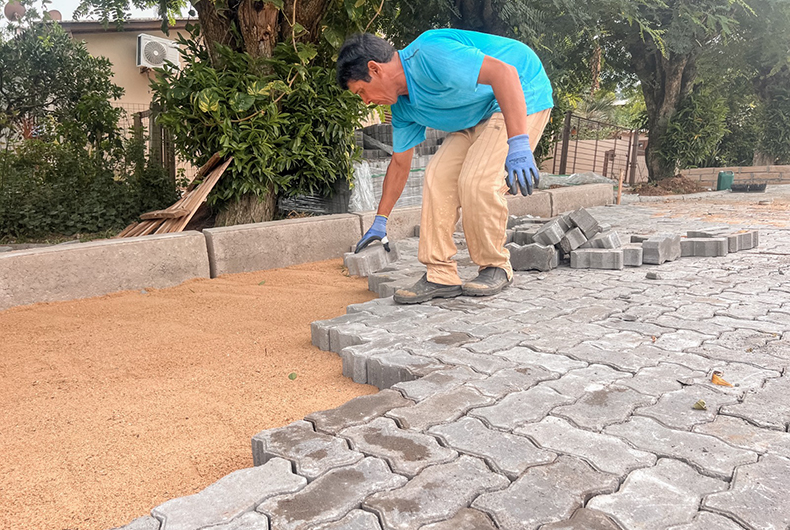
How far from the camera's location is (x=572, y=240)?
14.7 feet

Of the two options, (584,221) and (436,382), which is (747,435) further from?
(584,221)

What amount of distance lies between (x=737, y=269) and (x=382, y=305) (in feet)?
8.84

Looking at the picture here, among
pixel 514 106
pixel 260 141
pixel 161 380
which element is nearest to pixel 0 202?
pixel 260 141

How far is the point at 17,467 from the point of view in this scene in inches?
77.7

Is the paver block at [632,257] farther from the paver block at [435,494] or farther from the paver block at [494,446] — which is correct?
the paver block at [435,494]

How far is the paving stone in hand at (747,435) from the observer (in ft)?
5.49

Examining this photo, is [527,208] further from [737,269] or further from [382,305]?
[382,305]

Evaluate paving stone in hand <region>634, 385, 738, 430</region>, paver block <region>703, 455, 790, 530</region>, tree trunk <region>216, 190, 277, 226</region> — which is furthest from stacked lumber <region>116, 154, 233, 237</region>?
paver block <region>703, 455, 790, 530</region>

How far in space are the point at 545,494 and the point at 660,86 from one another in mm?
14529

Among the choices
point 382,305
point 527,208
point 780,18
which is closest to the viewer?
point 382,305

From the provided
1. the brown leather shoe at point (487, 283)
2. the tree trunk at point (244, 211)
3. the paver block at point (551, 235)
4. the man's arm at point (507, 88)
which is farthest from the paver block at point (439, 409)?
the tree trunk at point (244, 211)

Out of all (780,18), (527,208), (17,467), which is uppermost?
(780,18)

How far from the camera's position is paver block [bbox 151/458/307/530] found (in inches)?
55.6

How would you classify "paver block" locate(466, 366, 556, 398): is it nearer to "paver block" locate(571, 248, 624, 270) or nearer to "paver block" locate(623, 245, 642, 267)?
"paver block" locate(571, 248, 624, 270)
